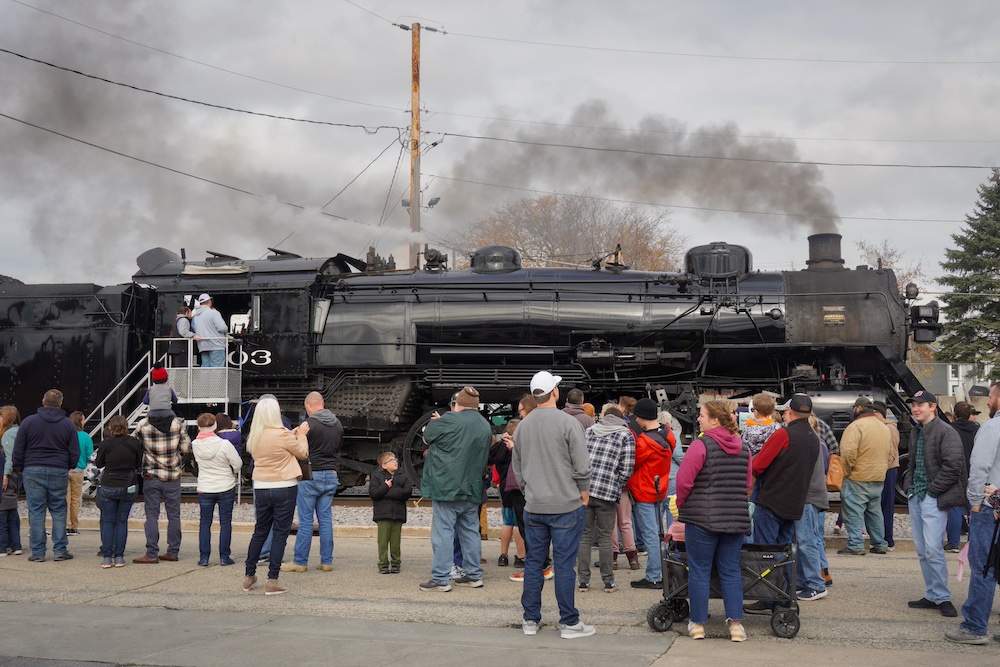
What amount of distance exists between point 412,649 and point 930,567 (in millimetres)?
4049

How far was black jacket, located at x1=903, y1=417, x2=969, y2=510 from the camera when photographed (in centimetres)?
704

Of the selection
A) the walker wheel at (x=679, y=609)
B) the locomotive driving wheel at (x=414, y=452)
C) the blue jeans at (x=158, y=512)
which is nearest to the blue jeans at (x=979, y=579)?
the walker wheel at (x=679, y=609)

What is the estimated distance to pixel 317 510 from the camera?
9.13m

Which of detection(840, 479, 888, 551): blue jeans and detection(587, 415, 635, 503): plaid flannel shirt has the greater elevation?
detection(587, 415, 635, 503): plaid flannel shirt

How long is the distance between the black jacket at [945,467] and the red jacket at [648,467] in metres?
2.21

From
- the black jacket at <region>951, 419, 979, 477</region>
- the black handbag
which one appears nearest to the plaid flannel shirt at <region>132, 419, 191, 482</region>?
the black handbag

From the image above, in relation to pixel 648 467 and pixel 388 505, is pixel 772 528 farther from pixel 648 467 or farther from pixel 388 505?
pixel 388 505

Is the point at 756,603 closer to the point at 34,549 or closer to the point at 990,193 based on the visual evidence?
the point at 34,549

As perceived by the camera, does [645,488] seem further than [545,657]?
Yes

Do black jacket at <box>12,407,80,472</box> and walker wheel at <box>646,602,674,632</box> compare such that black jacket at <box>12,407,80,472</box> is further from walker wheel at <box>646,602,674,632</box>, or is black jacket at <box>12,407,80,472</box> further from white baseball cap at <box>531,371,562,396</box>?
walker wheel at <box>646,602,674,632</box>

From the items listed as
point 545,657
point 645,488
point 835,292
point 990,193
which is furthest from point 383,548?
point 990,193

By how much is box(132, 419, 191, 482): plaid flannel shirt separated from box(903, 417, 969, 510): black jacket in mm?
7237

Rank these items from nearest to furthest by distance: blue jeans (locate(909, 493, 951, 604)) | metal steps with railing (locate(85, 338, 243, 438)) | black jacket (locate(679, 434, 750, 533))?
1. black jacket (locate(679, 434, 750, 533))
2. blue jeans (locate(909, 493, 951, 604))
3. metal steps with railing (locate(85, 338, 243, 438))

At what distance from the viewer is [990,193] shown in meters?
35.0
